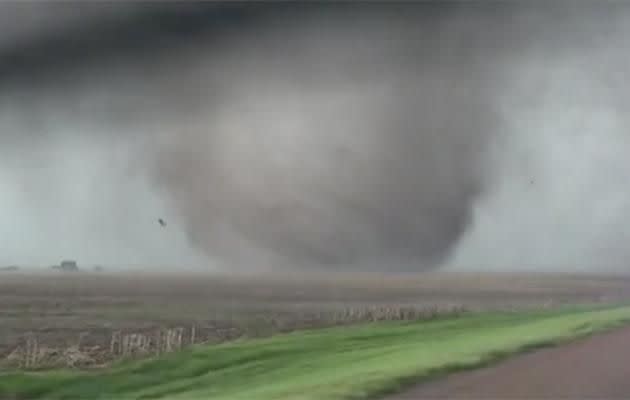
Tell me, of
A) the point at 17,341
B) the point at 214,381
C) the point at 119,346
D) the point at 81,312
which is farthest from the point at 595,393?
the point at 81,312

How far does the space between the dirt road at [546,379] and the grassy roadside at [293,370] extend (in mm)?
595

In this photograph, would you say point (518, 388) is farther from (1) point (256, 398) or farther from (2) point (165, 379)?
(2) point (165, 379)

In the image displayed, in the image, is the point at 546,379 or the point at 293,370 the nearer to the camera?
the point at 546,379

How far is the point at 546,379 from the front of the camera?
13352 millimetres

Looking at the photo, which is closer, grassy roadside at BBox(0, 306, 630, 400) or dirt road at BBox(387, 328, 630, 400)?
dirt road at BBox(387, 328, 630, 400)

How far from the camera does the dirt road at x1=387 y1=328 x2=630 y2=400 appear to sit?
39.7ft

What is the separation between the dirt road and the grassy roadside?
0.60 meters

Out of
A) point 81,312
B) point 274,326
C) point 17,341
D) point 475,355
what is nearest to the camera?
point 475,355

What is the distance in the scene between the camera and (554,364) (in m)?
15.2

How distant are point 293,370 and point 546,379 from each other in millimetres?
6177

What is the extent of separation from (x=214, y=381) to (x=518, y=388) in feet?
23.4

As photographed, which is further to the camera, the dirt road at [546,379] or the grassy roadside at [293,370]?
the grassy roadside at [293,370]

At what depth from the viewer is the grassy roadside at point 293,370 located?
13.7 m

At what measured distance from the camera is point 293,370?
17688 mm
